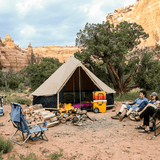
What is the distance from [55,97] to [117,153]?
177 inches

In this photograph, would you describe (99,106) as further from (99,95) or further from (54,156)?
(54,156)

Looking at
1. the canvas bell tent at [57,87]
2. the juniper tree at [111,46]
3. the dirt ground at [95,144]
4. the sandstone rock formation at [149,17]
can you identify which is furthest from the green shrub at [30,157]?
the sandstone rock formation at [149,17]

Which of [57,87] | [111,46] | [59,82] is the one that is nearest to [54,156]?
[57,87]

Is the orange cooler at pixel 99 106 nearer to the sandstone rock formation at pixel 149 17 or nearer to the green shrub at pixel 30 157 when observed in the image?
the green shrub at pixel 30 157

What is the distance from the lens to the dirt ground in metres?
3.06

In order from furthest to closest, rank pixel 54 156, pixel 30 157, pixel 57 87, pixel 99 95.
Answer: pixel 99 95 < pixel 57 87 < pixel 54 156 < pixel 30 157

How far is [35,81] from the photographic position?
16.6 m

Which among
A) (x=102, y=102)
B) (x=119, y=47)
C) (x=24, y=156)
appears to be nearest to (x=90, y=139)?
(x=24, y=156)

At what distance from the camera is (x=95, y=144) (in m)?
3.73

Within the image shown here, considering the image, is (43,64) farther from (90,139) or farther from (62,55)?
(62,55)

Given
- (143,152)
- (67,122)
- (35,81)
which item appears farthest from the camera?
(35,81)

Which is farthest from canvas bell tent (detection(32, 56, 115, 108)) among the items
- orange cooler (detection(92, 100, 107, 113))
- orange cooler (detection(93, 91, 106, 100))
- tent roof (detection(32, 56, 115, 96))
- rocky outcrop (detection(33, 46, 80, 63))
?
rocky outcrop (detection(33, 46, 80, 63))

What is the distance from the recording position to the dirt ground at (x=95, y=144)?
3.06m

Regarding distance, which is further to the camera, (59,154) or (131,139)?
(131,139)
